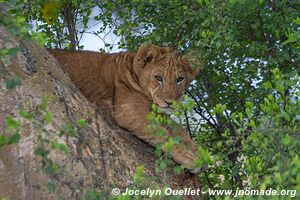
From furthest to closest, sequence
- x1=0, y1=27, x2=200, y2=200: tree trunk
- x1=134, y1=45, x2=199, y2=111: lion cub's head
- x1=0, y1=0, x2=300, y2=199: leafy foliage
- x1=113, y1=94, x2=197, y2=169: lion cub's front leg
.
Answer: x1=134, y1=45, x2=199, y2=111: lion cub's head → x1=113, y1=94, x2=197, y2=169: lion cub's front leg → x1=0, y1=27, x2=200, y2=200: tree trunk → x1=0, y1=0, x2=300, y2=199: leafy foliage

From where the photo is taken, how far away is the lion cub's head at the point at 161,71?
7186mm

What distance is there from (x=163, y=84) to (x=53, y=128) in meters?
2.09

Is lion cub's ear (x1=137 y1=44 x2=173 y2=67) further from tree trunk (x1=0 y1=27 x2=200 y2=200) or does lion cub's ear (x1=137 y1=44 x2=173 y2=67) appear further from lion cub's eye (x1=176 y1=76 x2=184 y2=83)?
tree trunk (x1=0 y1=27 x2=200 y2=200)

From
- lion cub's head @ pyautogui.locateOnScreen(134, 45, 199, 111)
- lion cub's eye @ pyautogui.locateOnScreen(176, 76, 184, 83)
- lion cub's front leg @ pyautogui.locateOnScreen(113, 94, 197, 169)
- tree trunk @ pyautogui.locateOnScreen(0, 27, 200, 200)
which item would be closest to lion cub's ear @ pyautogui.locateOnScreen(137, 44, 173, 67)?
lion cub's head @ pyautogui.locateOnScreen(134, 45, 199, 111)

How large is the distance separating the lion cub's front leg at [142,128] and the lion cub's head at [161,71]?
1.05ft

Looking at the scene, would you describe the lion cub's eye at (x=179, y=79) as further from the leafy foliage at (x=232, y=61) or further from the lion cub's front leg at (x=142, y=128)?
the lion cub's front leg at (x=142, y=128)

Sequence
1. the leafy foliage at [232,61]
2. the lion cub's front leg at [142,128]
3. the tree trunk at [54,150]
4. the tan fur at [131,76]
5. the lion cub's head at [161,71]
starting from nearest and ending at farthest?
the leafy foliage at [232,61] → the tree trunk at [54,150] → the lion cub's front leg at [142,128] → the tan fur at [131,76] → the lion cub's head at [161,71]

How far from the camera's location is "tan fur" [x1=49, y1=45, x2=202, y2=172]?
23.1ft

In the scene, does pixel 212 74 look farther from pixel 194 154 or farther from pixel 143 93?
pixel 194 154

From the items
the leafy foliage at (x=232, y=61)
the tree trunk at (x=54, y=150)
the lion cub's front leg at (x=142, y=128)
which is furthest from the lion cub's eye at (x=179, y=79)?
the tree trunk at (x=54, y=150)

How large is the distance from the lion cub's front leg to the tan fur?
1cm

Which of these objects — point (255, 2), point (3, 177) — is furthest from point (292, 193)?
point (255, 2)

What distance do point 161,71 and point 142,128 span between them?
30.6 inches

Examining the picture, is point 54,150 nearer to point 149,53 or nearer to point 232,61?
point 149,53
